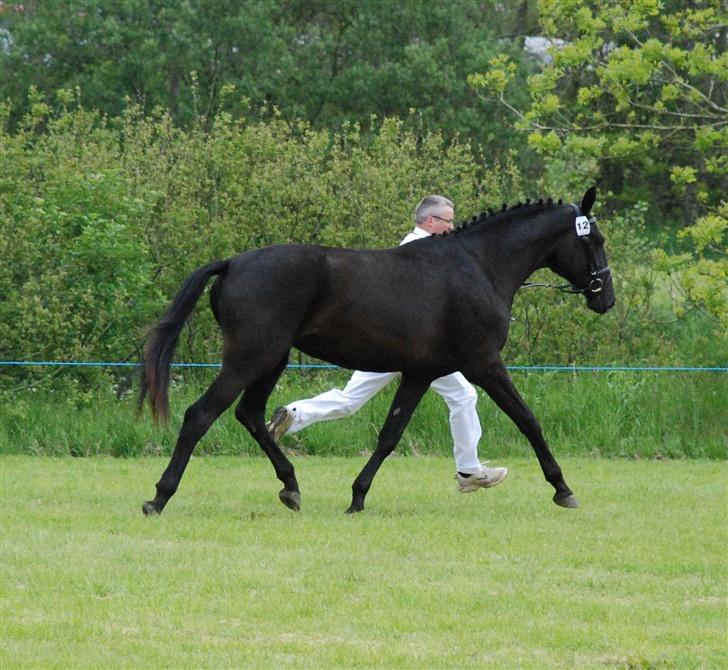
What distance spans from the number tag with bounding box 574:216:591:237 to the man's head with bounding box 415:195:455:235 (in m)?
1.00

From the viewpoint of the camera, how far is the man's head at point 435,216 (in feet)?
36.3

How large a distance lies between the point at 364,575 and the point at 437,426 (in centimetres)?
614

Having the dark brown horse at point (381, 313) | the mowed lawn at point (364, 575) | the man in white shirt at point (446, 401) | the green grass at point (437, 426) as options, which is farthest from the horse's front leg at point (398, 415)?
the green grass at point (437, 426)

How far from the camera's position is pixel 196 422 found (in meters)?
9.66

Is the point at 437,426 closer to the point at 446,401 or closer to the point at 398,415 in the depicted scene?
the point at 446,401

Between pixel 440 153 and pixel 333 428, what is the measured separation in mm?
4309

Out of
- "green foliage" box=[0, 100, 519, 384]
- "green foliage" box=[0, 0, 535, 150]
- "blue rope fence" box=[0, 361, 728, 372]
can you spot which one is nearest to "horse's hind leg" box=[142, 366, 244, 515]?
"blue rope fence" box=[0, 361, 728, 372]

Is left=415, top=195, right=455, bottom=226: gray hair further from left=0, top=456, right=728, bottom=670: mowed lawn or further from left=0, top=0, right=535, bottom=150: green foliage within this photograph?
left=0, top=0, right=535, bottom=150: green foliage

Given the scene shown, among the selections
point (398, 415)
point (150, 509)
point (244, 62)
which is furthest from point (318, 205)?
point (244, 62)

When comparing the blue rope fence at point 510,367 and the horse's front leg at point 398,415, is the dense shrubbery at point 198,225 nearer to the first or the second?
the blue rope fence at point 510,367

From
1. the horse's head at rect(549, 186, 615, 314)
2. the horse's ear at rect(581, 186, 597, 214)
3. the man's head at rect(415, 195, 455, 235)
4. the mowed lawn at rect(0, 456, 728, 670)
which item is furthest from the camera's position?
the man's head at rect(415, 195, 455, 235)

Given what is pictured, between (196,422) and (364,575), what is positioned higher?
(364,575)

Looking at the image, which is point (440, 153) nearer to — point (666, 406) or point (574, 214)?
point (666, 406)

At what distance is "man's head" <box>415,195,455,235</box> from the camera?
11055 mm
